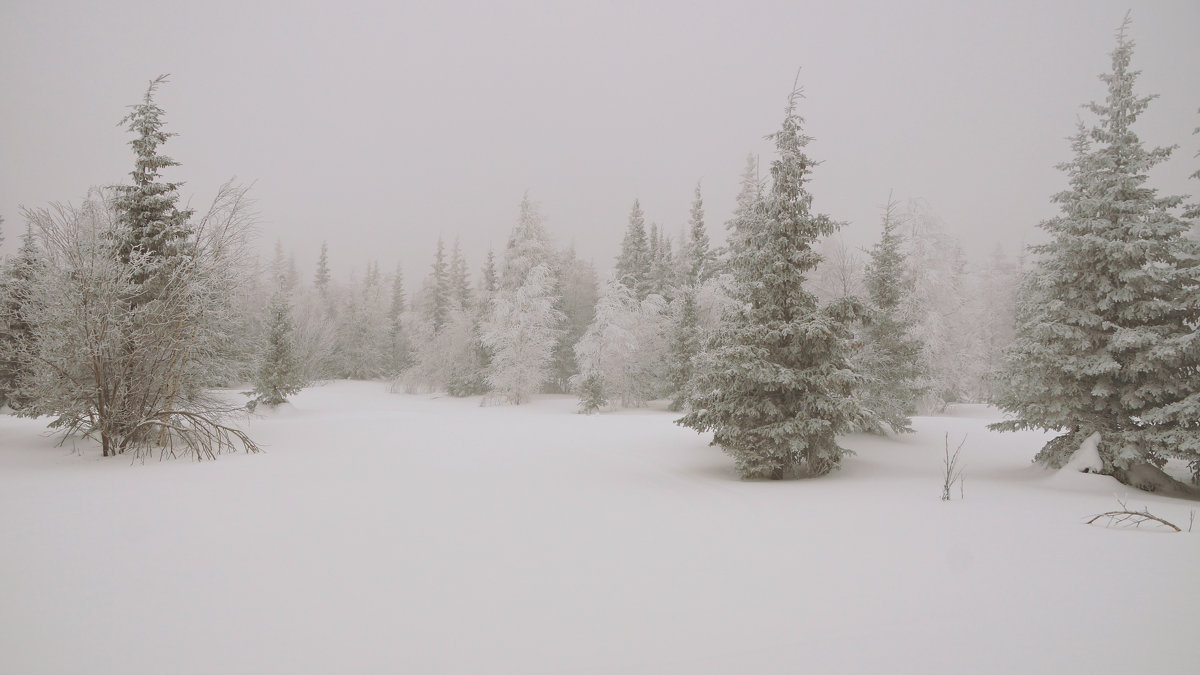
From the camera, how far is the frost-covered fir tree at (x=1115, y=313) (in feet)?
Answer: 29.0

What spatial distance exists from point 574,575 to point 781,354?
7366 millimetres

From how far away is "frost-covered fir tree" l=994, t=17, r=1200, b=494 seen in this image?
348 inches

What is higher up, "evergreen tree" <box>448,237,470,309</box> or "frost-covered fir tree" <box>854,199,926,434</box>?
"evergreen tree" <box>448,237,470,309</box>

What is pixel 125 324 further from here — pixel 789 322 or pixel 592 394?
pixel 592 394

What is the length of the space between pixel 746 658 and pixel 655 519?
12.5ft

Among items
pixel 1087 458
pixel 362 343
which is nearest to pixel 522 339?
pixel 1087 458

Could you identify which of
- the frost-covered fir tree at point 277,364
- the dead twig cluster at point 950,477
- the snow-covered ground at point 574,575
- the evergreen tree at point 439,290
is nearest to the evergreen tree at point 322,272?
the evergreen tree at point 439,290

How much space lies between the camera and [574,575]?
4.84 m

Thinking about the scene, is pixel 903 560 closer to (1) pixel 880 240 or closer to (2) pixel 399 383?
(1) pixel 880 240

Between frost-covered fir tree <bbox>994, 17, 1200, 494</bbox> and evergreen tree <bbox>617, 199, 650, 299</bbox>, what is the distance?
27348 millimetres

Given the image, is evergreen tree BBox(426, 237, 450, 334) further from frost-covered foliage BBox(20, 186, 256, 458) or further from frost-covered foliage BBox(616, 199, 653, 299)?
frost-covered foliage BBox(20, 186, 256, 458)

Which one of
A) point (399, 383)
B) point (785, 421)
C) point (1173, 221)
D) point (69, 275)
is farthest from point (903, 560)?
point (399, 383)

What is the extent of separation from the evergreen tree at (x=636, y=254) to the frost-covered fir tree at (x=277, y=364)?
20834mm

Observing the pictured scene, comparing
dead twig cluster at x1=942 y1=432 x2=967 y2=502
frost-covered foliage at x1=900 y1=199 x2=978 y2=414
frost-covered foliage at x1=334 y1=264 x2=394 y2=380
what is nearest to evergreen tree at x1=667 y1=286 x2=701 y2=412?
frost-covered foliage at x1=900 y1=199 x2=978 y2=414
